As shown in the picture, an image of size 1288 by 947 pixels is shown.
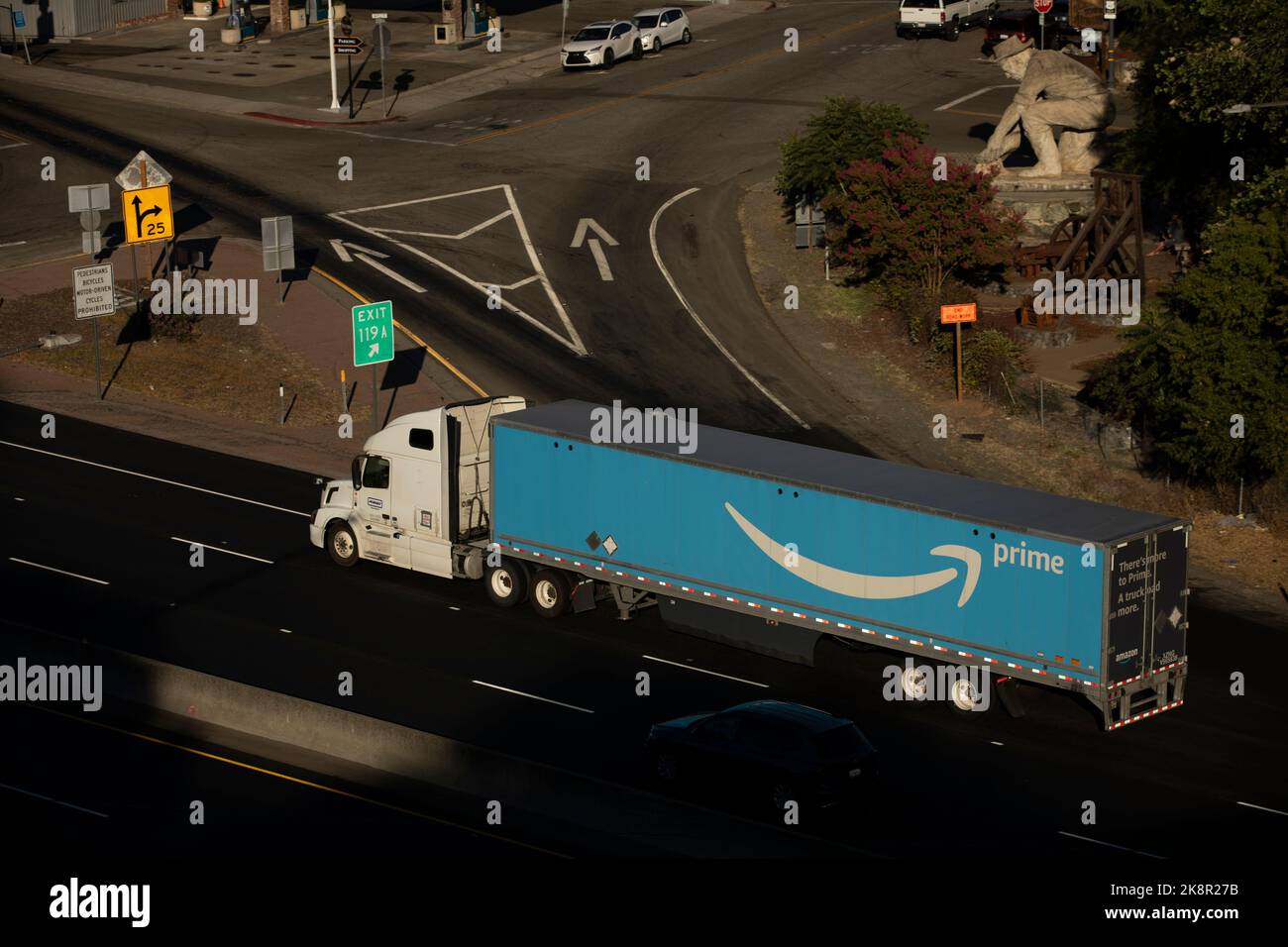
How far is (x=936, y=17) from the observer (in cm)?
8462

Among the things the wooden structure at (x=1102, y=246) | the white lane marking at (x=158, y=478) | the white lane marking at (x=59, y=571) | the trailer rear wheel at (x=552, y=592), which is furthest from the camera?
the wooden structure at (x=1102, y=246)

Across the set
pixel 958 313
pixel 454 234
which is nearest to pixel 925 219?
pixel 958 313

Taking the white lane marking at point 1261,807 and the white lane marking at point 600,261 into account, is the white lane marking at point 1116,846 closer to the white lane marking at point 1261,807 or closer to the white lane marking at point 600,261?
the white lane marking at point 1261,807

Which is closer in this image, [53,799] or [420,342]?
[53,799]

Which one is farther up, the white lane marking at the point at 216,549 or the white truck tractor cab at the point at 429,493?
the white truck tractor cab at the point at 429,493

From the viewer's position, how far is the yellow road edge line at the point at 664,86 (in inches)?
2869

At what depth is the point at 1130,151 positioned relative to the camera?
193 ft

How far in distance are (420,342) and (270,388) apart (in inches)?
189

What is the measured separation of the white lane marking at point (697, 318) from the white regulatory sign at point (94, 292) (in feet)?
55.7

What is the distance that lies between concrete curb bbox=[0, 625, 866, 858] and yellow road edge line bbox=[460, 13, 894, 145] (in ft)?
148

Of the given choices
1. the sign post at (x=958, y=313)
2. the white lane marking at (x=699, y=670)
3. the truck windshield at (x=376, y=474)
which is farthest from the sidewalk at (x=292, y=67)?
the white lane marking at (x=699, y=670)

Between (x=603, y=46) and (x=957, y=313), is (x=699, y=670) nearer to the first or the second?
(x=957, y=313)

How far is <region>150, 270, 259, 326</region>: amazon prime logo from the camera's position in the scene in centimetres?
5403
